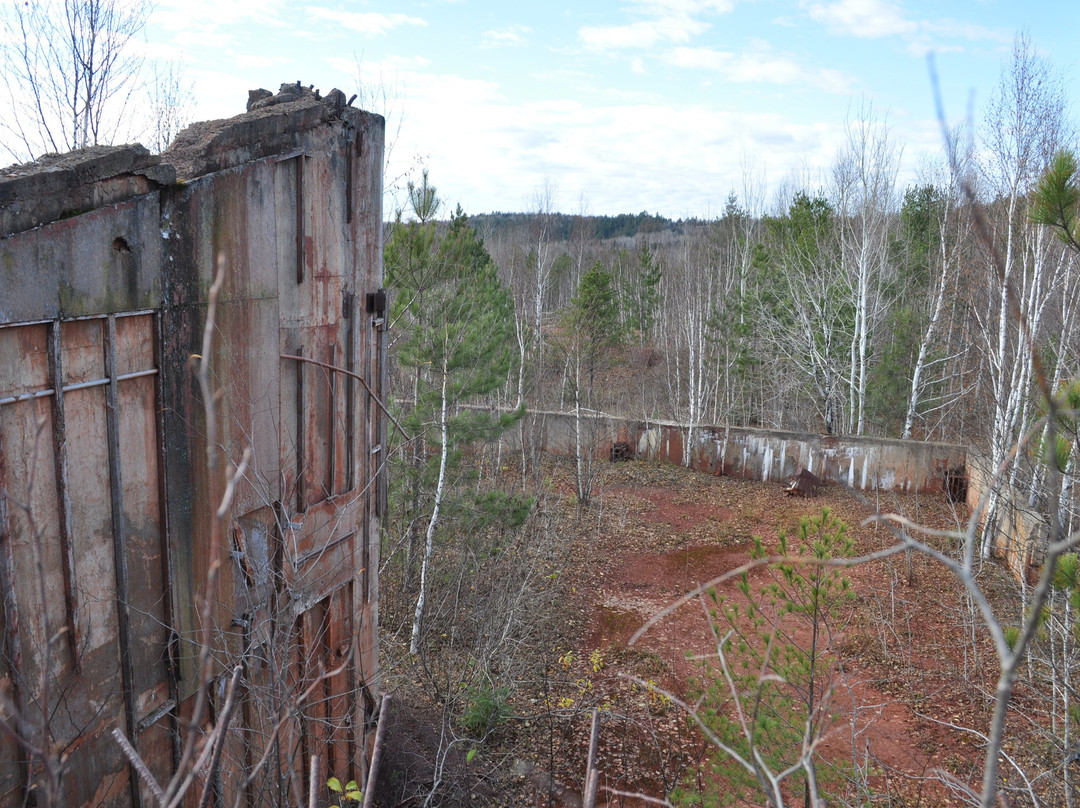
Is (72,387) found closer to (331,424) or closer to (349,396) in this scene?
(331,424)

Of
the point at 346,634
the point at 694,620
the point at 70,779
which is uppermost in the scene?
the point at 70,779

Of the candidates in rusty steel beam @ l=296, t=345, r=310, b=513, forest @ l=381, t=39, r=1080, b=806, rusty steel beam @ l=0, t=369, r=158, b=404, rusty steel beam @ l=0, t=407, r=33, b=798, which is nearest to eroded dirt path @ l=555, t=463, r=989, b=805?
forest @ l=381, t=39, r=1080, b=806

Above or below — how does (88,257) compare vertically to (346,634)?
above

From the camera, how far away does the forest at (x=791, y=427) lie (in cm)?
454

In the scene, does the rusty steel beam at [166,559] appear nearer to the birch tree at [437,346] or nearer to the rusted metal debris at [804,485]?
the birch tree at [437,346]

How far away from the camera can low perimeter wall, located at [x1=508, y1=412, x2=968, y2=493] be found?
58.5 ft

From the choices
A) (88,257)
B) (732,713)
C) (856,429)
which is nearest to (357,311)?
(88,257)

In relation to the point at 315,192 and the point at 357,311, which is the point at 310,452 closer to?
the point at 357,311

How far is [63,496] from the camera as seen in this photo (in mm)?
3398

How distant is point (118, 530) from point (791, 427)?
909 inches

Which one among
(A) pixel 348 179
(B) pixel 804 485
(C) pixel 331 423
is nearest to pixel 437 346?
(A) pixel 348 179

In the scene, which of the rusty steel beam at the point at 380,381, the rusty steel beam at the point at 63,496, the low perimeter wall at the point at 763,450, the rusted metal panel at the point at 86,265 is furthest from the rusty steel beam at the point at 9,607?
the low perimeter wall at the point at 763,450

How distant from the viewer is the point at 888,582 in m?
13.3

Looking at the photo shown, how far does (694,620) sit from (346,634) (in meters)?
7.79
